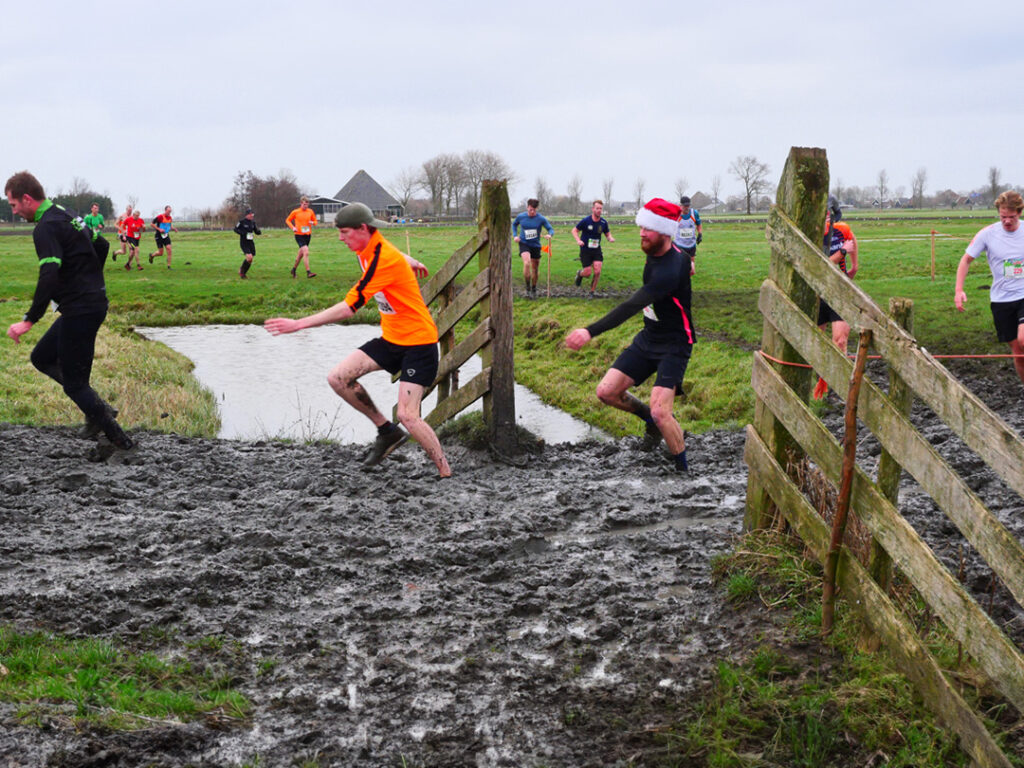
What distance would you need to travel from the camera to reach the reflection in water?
12375 millimetres

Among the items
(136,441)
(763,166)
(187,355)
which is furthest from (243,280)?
(763,166)

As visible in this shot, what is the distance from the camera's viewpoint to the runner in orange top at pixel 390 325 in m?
7.43

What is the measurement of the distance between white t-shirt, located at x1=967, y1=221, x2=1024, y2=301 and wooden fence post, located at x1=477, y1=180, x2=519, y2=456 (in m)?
→ 4.17

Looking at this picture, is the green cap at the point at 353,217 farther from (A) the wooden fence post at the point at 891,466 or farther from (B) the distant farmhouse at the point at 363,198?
(B) the distant farmhouse at the point at 363,198

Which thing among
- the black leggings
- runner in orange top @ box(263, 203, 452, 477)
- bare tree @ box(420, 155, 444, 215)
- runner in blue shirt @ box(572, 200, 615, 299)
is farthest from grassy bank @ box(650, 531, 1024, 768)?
bare tree @ box(420, 155, 444, 215)

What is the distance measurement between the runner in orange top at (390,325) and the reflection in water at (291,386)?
2892mm

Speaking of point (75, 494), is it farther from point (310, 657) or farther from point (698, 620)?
point (698, 620)

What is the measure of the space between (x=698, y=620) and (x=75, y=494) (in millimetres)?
4589

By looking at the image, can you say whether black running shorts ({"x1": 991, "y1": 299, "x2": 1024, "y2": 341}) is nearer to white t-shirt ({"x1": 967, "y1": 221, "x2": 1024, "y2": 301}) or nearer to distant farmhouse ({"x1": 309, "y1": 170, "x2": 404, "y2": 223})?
white t-shirt ({"x1": 967, "y1": 221, "x2": 1024, "y2": 301})

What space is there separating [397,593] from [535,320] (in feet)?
48.7

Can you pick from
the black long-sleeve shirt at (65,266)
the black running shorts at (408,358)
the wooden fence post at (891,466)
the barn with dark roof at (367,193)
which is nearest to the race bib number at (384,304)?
the black running shorts at (408,358)

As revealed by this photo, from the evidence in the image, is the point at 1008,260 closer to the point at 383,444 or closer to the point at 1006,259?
the point at 1006,259

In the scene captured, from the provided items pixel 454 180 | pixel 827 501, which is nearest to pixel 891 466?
pixel 827 501

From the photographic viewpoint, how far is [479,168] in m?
133
